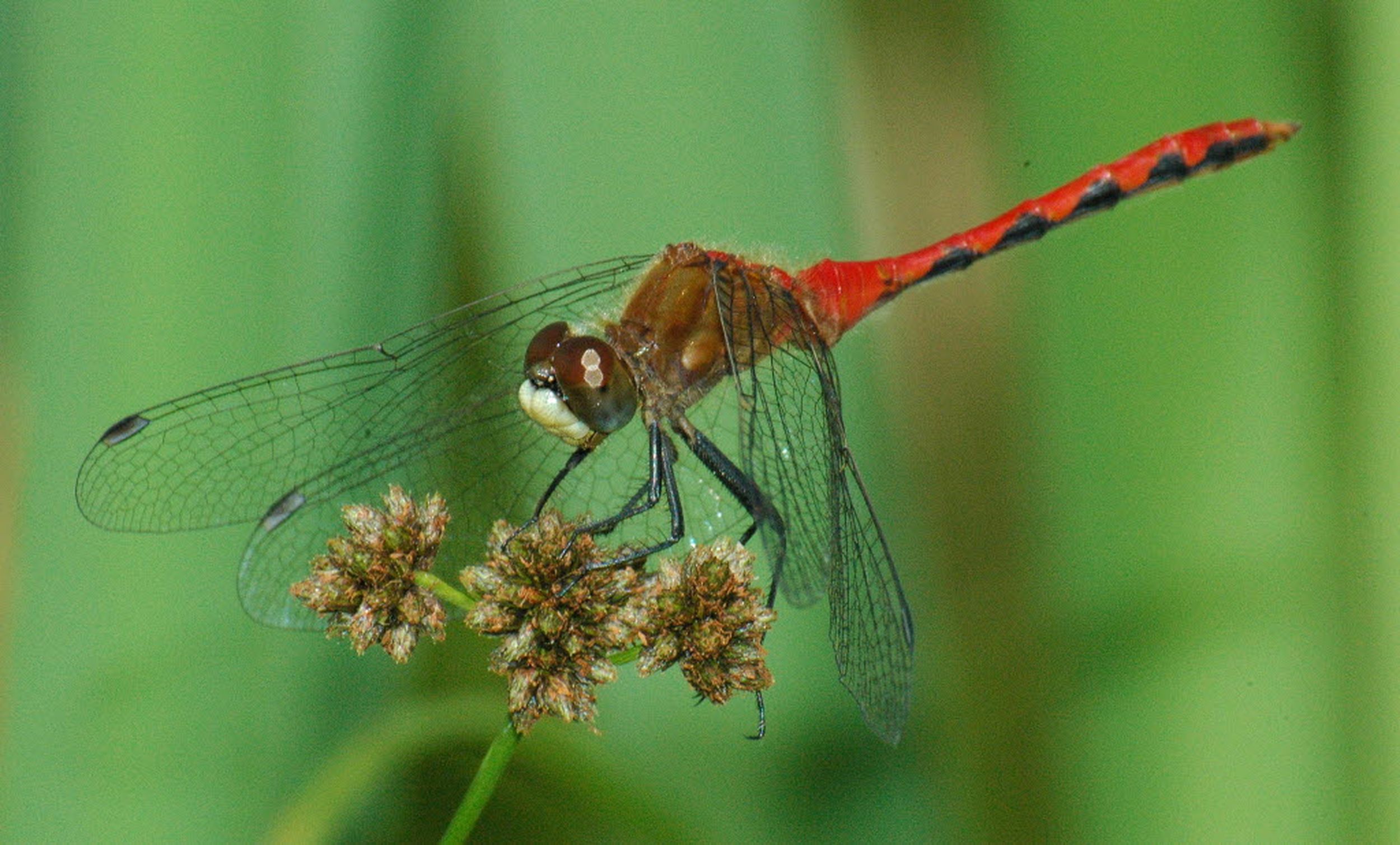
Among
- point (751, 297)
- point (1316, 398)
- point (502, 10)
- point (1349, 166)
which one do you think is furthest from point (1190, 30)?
point (502, 10)

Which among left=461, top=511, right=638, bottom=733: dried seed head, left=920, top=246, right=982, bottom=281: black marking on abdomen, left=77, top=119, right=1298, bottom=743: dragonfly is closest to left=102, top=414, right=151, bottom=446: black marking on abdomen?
left=77, top=119, right=1298, bottom=743: dragonfly

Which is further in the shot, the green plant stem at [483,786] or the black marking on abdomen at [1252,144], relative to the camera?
the black marking on abdomen at [1252,144]

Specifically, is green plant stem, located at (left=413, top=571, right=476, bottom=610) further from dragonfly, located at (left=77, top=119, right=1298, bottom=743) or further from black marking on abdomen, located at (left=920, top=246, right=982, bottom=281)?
black marking on abdomen, located at (left=920, top=246, right=982, bottom=281)

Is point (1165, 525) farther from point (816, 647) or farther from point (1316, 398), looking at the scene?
point (816, 647)

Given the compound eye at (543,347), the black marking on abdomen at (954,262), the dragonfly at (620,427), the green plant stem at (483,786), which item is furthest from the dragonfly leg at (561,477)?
the black marking on abdomen at (954,262)

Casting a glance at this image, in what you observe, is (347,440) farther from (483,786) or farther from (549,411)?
(483,786)

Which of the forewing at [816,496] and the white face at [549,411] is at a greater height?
the white face at [549,411]

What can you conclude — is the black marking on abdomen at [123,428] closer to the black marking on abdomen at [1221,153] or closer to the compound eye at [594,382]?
the compound eye at [594,382]

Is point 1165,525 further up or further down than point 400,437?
further down

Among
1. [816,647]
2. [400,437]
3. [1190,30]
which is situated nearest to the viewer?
[1190,30]
